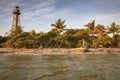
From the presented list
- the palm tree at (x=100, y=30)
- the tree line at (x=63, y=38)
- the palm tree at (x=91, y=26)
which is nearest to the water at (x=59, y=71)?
the tree line at (x=63, y=38)

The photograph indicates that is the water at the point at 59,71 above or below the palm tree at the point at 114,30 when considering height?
below

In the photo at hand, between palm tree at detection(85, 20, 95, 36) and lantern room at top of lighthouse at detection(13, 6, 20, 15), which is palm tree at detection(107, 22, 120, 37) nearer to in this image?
palm tree at detection(85, 20, 95, 36)

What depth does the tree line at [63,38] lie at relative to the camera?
46194mm

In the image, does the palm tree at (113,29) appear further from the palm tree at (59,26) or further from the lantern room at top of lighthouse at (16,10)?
the lantern room at top of lighthouse at (16,10)

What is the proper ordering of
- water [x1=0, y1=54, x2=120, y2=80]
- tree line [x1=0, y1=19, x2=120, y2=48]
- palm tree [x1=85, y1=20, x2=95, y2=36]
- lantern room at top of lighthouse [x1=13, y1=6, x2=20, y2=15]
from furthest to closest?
lantern room at top of lighthouse [x1=13, y1=6, x2=20, y2=15]
palm tree [x1=85, y1=20, x2=95, y2=36]
tree line [x1=0, y1=19, x2=120, y2=48]
water [x1=0, y1=54, x2=120, y2=80]

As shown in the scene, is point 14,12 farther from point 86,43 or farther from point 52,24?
point 86,43

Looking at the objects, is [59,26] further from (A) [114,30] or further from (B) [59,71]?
(B) [59,71]

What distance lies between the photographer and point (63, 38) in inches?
1930

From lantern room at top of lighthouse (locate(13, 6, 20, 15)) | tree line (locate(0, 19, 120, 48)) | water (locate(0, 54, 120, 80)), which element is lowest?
water (locate(0, 54, 120, 80))

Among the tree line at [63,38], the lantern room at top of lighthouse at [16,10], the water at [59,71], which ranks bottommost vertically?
the water at [59,71]

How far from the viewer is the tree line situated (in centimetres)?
4619

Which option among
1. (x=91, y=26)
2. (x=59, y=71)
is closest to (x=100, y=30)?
(x=91, y=26)

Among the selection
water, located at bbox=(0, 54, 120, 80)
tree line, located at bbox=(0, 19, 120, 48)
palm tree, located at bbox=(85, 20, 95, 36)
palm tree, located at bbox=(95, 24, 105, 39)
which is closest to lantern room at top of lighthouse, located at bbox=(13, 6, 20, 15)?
tree line, located at bbox=(0, 19, 120, 48)

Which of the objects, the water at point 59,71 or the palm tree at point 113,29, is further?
the palm tree at point 113,29
